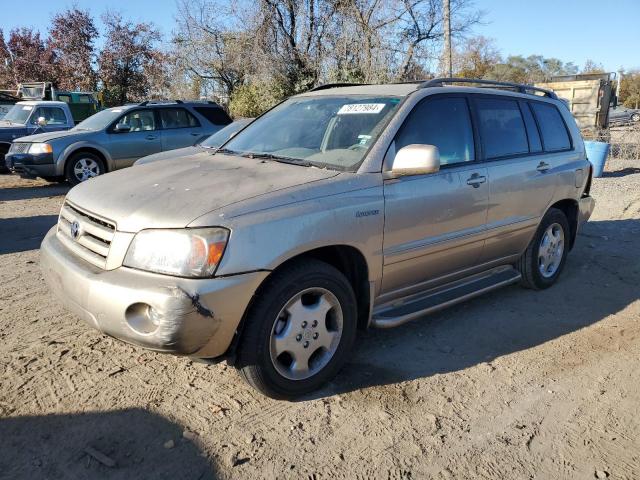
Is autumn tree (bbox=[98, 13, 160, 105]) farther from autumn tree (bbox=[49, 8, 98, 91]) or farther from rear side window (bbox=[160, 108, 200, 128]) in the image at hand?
rear side window (bbox=[160, 108, 200, 128])

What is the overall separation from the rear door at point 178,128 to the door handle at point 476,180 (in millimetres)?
8365

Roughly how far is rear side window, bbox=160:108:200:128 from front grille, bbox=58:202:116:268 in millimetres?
8465

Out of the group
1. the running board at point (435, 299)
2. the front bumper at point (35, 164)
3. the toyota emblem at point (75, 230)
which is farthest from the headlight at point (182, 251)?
the front bumper at point (35, 164)

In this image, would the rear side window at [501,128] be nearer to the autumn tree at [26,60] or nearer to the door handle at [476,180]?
the door handle at [476,180]

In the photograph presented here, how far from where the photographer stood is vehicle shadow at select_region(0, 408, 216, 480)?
2.50 meters

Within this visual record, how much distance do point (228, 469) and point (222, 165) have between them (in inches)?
78.8

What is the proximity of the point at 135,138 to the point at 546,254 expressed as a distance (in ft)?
29.0

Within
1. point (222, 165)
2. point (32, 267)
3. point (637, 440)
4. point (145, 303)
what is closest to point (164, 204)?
point (145, 303)

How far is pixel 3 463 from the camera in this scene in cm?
252

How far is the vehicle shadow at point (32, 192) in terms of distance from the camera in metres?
10.3

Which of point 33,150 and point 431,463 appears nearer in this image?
point 431,463

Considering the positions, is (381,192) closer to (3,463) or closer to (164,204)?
(164,204)

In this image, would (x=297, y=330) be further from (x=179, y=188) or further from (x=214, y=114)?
(x=214, y=114)

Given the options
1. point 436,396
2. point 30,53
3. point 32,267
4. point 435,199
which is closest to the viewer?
point 436,396
